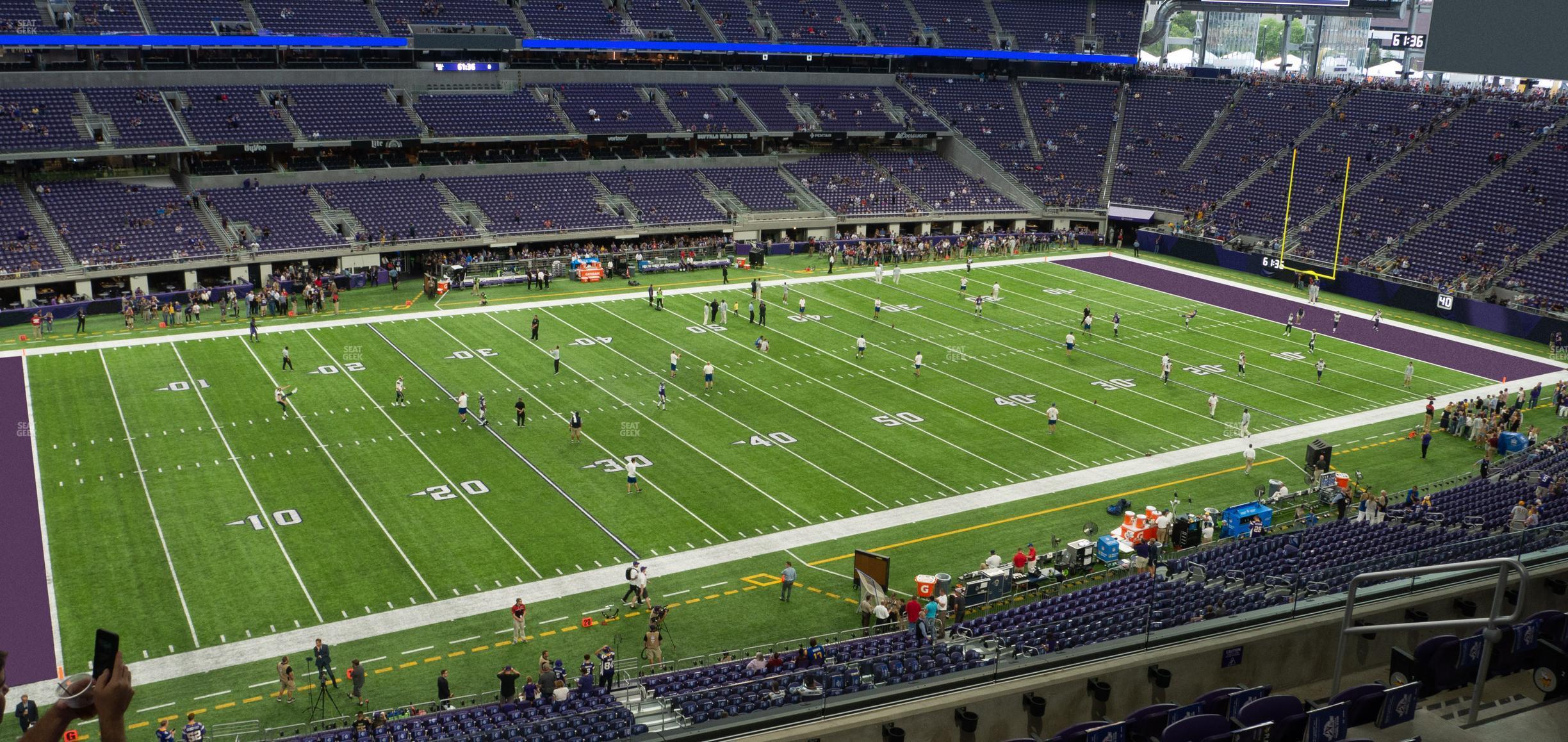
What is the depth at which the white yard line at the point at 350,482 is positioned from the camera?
26.3 m

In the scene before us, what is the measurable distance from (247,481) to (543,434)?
7.92 m

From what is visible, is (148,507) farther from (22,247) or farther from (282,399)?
(22,247)

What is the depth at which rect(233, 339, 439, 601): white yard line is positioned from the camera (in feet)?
86.3

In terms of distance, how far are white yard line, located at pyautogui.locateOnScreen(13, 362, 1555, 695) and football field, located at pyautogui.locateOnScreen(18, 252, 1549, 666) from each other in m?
0.29

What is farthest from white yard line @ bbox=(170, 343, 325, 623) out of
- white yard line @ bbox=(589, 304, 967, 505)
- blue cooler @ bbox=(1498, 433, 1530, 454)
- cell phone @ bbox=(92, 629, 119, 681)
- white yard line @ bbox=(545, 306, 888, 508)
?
blue cooler @ bbox=(1498, 433, 1530, 454)

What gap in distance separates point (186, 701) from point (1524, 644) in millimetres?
20123

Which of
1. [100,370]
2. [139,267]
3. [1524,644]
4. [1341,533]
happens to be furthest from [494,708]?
[139,267]

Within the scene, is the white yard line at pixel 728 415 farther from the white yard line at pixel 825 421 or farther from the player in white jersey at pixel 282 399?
the player in white jersey at pixel 282 399

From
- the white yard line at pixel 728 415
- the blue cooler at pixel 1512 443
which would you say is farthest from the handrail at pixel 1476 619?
the blue cooler at pixel 1512 443

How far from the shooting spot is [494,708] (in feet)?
65.0

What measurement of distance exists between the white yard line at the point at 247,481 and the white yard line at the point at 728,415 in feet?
36.6

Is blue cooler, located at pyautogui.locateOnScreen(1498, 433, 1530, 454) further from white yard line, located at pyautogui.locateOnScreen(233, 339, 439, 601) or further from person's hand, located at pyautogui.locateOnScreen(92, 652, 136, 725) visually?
person's hand, located at pyautogui.locateOnScreen(92, 652, 136, 725)

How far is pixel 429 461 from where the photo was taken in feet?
108

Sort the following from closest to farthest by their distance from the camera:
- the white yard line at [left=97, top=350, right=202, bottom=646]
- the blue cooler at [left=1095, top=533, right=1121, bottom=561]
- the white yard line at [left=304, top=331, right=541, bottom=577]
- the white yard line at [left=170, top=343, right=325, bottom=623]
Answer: the white yard line at [left=97, top=350, right=202, bottom=646], the white yard line at [left=170, top=343, right=325, bottom=623], the blue cooler at [left=1095, top=533, right=1121, bottom=561], the white yard line at [left=304, top=331, right=541, bottom=577]
